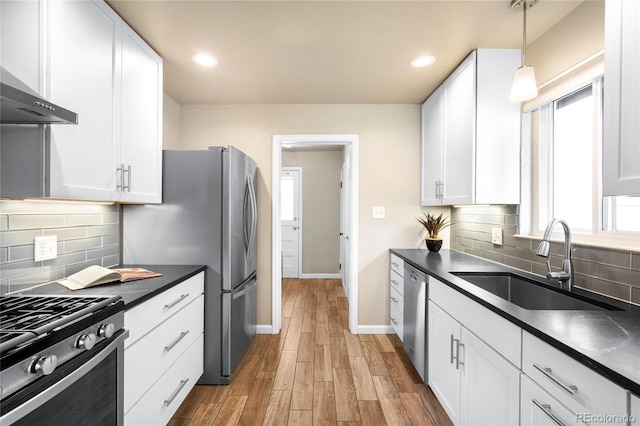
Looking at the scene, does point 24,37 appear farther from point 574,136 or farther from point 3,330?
point 574,136

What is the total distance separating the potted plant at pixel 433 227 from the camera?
294cm

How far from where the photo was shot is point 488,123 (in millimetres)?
2062

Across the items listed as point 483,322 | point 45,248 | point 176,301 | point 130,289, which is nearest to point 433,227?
point 483,322

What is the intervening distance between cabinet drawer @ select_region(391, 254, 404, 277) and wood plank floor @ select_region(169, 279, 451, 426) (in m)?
0.72

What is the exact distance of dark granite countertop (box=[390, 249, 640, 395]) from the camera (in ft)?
2.55

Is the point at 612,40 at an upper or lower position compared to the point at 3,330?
upper

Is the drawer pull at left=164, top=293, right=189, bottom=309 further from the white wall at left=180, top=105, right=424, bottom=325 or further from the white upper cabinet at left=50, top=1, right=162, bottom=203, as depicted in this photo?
the white wall at left=180, top=105, right=424, bottom=325

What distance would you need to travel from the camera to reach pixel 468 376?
152cm

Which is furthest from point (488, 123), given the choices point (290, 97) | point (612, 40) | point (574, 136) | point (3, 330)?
point (3, 330)

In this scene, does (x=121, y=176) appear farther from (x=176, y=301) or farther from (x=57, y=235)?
(x=176, y=301)

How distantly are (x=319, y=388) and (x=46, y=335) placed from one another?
5.84 ft

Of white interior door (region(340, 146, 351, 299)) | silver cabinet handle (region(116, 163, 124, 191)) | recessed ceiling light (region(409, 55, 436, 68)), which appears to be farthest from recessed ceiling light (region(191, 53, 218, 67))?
white interior door (region(340, 146, 351, 299))

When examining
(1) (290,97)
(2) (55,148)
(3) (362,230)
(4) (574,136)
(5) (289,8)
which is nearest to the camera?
(2) (55,148)

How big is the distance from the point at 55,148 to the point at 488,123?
242 centimetres
